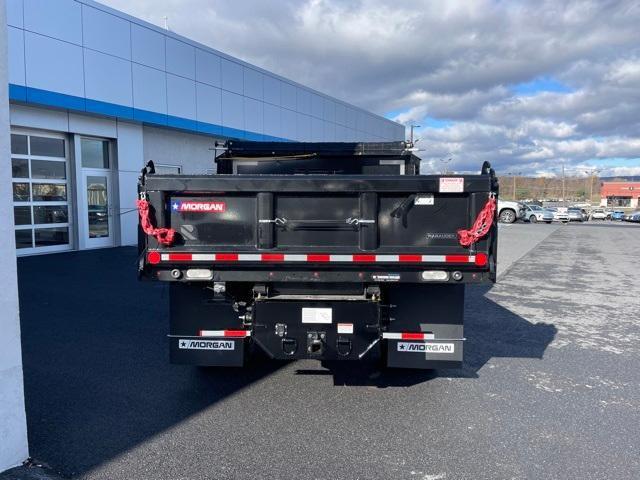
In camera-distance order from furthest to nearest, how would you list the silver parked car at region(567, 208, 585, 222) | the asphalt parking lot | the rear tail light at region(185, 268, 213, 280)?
the silver parked car at region(567, 208, 585, 222)
the rear tail light at region(185, 268, 213, 280)
the asphalt parking lot

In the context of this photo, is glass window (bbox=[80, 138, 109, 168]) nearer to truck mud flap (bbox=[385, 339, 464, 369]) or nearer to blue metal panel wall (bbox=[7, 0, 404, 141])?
blue metal panel wall (bbox=[7, 0, 404, 141])

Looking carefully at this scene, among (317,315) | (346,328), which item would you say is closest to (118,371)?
(317,315)

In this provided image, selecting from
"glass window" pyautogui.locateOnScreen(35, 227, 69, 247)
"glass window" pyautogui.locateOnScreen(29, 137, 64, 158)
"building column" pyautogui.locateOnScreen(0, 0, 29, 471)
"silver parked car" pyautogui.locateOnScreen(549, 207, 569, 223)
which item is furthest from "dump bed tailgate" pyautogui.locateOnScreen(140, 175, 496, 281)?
"silver parked car" pyautogui.locateOnScreen(549, 207, 569, 223)

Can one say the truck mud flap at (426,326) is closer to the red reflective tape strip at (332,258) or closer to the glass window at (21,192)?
the red reflective tape strip at (332,258)

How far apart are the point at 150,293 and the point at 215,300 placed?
16.2ft

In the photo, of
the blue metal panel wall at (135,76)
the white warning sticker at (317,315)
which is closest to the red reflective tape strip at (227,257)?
the white warning sticker at (317,315)

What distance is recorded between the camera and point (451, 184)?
3.75 meters

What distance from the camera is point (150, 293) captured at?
339 inches

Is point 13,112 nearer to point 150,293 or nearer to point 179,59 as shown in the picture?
point 179,59

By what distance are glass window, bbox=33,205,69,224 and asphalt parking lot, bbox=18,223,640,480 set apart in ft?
25.0

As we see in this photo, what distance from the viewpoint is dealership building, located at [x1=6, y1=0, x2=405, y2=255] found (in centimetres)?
1293

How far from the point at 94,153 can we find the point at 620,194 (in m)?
114

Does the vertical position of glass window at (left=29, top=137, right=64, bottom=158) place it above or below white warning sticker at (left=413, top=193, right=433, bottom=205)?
above

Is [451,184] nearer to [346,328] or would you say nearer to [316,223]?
[316,223]
